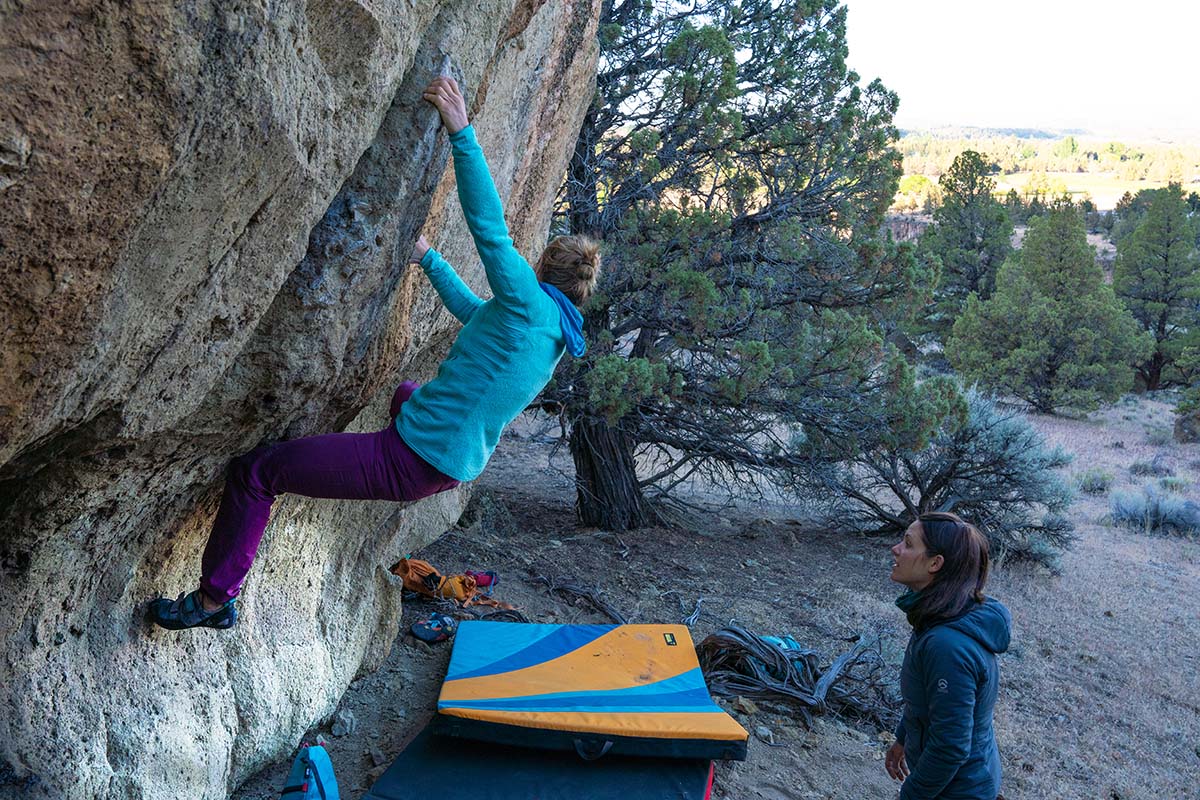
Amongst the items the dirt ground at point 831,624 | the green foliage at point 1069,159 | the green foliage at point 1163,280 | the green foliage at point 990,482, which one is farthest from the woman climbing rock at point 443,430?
the green foliage at point 1069,159

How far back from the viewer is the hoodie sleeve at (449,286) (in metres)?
3.28

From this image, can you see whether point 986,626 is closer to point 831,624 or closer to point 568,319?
point 568,319

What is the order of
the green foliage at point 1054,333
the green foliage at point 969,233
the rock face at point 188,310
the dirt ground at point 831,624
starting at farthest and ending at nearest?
the green foliage at point 969,233, the green foliage at point 1054,333, the dirt ground at point 831,624, the rock face at point 188,310

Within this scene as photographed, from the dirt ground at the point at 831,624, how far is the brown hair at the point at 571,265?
2105 millimetres

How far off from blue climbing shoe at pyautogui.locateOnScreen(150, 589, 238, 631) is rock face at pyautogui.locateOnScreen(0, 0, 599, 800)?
7cm

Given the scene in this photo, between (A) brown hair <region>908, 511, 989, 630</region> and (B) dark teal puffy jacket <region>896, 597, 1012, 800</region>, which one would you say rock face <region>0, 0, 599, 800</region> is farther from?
(B) dark teal puffy jacket <region>896, 597, 1012, 800</region>

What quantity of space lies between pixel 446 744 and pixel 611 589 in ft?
10.3

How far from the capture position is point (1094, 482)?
1316 centimetres

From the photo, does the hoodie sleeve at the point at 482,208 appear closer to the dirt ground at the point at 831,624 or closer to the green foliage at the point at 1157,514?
the dirt ground at the point at 831,624

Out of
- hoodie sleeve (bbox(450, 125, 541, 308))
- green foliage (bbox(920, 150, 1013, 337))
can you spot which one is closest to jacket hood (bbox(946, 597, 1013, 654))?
hoodie sleeve (bbox(450, 125, 541, 308))

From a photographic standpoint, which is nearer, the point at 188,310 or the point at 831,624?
the point at 188,310

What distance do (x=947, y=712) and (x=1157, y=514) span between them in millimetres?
10144

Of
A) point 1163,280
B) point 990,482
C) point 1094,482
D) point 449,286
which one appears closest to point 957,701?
point 449,286

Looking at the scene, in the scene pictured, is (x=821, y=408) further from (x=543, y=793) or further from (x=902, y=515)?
(x=543, y=793)
